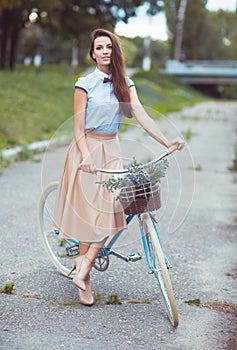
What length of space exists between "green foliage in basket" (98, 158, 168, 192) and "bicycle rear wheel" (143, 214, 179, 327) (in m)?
0.24

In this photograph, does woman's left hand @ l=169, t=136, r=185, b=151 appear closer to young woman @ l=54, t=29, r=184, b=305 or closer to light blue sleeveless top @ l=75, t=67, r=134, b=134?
young woman @ l=54, t=29, r=184, b=305

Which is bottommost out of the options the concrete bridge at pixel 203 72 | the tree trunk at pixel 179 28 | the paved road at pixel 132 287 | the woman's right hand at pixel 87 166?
the concrete bridge at pixel 203 72

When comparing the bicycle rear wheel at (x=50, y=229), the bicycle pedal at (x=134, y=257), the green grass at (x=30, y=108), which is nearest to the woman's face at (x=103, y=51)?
the bicycle rear wheel at (x=50, y=229)

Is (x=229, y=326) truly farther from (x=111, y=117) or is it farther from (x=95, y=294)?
(x=111, y=117)

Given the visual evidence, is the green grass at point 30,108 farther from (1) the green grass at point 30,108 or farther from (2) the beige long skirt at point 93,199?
(2) the beige long skirt at point 93,199

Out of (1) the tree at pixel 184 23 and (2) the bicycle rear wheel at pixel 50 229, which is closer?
(2) the bicycle rear wheel at pixel 50 229

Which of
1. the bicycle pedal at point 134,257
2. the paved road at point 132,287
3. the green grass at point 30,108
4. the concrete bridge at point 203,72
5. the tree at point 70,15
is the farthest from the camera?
the concrete bridge at point 203,72

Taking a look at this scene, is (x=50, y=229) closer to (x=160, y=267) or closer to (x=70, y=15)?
(x=160, y=267)

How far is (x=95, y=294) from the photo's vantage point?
192 inches

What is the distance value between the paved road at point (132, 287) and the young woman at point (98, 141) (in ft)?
0.56

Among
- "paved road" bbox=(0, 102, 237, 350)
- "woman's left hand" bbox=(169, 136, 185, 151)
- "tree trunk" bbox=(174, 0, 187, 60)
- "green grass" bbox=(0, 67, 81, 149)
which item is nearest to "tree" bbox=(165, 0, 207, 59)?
"tree trunk" bbox=(174, 0, 187, 60)

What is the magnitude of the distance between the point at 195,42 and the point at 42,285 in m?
71.1

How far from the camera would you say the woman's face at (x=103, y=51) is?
4.55 metres

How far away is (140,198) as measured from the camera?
14.1ft
